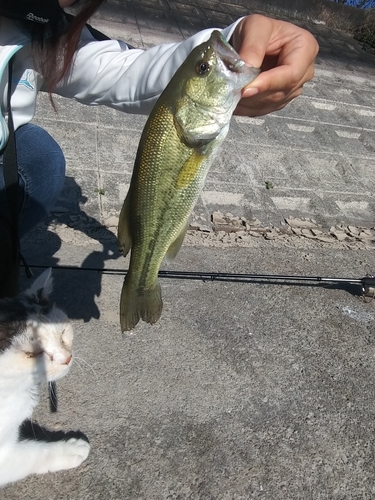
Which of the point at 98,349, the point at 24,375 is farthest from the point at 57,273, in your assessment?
the point at 24,375

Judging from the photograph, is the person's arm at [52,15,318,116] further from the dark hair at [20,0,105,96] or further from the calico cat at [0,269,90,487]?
the calico cat at [0,269,90,487]

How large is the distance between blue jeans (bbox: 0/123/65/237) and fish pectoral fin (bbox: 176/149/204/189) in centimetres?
109

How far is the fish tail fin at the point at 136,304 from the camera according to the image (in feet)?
5.17

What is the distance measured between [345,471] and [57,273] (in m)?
1.83

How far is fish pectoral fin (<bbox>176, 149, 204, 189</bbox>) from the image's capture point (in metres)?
1.26

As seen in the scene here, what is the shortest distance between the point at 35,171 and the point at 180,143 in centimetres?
118

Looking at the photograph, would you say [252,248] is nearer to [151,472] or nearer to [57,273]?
[57,273]

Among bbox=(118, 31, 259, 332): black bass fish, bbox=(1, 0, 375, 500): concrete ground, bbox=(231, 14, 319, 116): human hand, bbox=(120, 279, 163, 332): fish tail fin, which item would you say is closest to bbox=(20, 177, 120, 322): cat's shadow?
bbox=(1, 0, 375, 500): concrete ground

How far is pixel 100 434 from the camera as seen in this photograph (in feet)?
6.68

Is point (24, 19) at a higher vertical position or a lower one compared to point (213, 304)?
higher

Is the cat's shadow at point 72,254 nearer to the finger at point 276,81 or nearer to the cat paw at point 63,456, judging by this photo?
the cat paw at point 63,456

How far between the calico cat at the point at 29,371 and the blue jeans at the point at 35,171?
0.46 meters

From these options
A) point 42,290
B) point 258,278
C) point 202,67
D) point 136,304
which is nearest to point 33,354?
point 42,290

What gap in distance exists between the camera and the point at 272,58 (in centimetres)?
155
